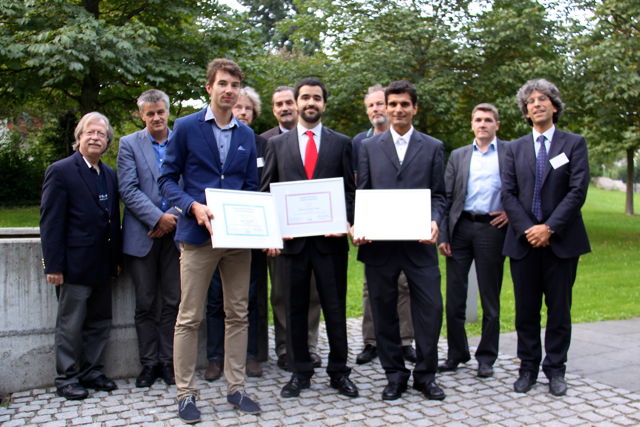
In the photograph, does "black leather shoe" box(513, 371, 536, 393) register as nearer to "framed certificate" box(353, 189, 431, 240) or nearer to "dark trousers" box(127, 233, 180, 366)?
"framed certificate" box(353, 189, 431, 240)

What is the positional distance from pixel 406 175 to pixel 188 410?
247cm

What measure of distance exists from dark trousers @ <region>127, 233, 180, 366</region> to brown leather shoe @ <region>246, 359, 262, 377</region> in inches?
28.1

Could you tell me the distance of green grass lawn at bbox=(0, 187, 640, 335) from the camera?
875 cm

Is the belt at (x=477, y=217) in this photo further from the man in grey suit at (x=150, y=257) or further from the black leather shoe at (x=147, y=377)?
the black leather shoe at (x=147, y=377)

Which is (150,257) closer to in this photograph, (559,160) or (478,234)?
(478,234)

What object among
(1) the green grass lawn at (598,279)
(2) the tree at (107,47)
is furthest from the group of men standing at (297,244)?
(2) the tree at (107,47)

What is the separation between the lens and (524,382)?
5.37 meters

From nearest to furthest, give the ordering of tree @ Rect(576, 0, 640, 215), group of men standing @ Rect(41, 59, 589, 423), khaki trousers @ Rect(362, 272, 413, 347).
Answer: group of men standing @ Rect(41, 59, 589, 423), khaki trousers @ Rect(362, 272, 413, 347), tree @ Rect(576, 0, 640, 215)

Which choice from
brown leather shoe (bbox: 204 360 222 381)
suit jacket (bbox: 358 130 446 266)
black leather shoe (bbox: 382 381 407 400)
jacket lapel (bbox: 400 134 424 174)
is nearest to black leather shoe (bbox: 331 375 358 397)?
black leather shoe (bbox: 382 381 407 400)

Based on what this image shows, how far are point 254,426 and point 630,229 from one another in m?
21.4

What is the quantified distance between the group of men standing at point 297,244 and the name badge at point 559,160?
0.04ft

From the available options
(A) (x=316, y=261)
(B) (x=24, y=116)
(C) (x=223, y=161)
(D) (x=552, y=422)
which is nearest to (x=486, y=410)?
(D) (x=552, y=422)

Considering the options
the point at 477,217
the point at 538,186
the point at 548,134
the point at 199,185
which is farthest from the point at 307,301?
the point at 548,134

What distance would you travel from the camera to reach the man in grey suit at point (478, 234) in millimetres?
5762
